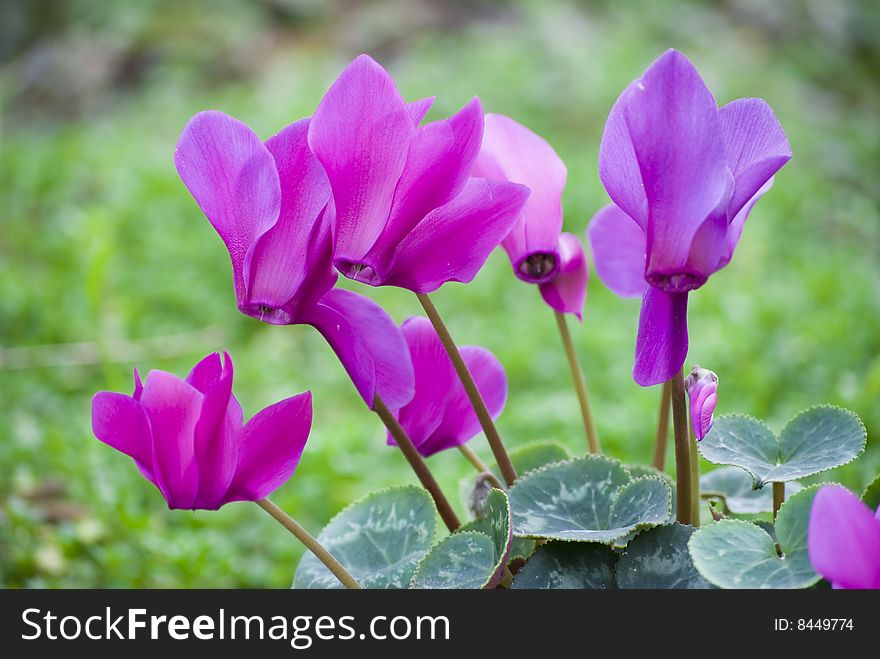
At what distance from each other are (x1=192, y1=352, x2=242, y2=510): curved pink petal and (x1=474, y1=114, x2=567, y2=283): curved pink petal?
8.3 inches

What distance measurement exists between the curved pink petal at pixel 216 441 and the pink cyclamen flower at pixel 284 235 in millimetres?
50

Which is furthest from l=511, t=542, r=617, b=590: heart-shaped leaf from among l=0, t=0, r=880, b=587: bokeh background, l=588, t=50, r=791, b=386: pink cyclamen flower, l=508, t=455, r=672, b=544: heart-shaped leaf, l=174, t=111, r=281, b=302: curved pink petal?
l=0, t=0, r=880, b=587: bokeh background

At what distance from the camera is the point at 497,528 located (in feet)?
1.83

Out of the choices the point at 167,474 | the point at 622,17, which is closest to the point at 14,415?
the point at 167,474

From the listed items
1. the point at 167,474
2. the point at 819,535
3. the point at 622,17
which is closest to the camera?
the point at 819,535

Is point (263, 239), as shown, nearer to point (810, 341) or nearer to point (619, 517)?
point (619, 517)

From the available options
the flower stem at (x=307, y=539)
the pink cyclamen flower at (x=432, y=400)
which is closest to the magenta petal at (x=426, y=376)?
the pink cyclamen flower at (x=432, y=400)

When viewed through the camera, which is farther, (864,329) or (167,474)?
(864,329)

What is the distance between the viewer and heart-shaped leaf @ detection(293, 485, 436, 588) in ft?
2.10

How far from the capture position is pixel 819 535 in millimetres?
437

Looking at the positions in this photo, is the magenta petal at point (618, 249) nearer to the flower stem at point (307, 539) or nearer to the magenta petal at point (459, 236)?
the magenta petal at point (459, 236)

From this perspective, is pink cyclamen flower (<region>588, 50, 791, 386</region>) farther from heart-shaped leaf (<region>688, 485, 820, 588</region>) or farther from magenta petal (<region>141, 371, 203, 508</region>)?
magenta petal (<region>141, 371, 203, 508</region>)
